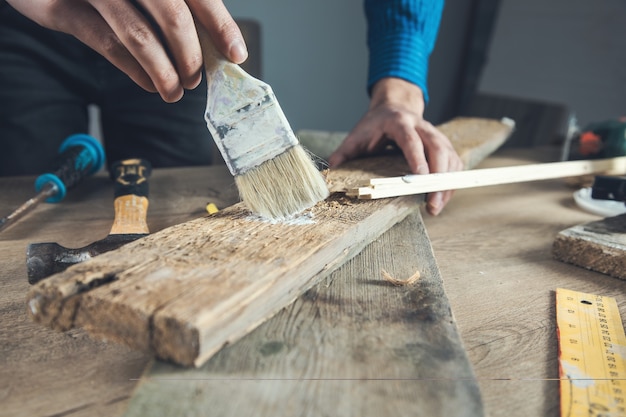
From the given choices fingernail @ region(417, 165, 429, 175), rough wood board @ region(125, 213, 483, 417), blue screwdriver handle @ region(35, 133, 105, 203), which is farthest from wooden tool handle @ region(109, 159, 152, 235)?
fingernail @ region(417, 165, 429, 175)

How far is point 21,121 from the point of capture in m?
1.79

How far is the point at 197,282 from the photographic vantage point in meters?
0.75

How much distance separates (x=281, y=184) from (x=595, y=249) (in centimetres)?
74

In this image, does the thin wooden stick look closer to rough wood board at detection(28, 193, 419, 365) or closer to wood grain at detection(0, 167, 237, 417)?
rough wood board at detection(28, 193, 419, 365)

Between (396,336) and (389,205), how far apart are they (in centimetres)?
44

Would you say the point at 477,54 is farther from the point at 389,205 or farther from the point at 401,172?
the point at 389,205


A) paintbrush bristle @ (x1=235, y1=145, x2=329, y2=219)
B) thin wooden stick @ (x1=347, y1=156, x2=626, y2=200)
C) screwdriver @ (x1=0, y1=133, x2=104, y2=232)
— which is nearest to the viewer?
paintbrush bristle @ (x1=235, y1=145, x2=329, y2=219)

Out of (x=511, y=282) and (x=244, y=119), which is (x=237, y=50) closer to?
(x=244, y=119)

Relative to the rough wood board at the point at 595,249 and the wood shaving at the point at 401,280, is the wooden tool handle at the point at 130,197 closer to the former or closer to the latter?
the wood shaving at the point at 401,280

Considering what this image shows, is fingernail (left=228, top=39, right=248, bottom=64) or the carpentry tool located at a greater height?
fingernail (left=228, top=39, right=248, bottom=64)

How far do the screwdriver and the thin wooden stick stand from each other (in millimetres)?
840

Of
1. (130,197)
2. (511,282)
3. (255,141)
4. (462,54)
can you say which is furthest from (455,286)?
(462,54)

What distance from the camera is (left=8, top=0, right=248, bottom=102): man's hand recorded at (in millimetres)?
953

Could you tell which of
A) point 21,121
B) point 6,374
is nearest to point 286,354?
point 6,374
